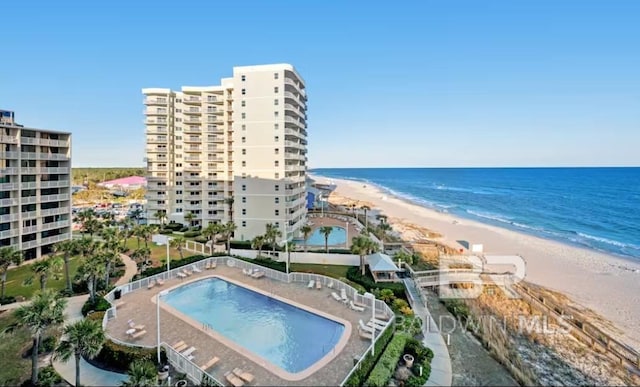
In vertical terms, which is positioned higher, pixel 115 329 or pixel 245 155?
pixel 245 155

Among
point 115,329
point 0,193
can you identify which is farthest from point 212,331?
point 0,193

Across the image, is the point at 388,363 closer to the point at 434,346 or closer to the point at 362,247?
the point at 434,346

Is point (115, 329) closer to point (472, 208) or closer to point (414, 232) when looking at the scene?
point (414, 232)

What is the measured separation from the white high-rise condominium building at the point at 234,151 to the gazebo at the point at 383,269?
1370 cm

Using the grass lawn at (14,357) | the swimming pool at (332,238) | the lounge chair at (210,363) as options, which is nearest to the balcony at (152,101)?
the swimming pool at (332,238)

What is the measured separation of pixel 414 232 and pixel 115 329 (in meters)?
41.7

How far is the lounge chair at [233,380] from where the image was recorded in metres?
14.2

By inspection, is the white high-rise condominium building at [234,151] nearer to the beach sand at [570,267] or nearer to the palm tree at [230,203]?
the palm tree at [230,203]

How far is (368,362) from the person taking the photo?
15.3 metres

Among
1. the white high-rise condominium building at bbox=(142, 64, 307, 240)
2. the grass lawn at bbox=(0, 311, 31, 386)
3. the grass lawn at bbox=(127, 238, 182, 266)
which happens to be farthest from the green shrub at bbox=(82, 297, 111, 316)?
the white high-rise condominium building at bbox=(142, 64, 307, 240)

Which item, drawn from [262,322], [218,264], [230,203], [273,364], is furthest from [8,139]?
[273,364]

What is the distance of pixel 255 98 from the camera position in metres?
40.5

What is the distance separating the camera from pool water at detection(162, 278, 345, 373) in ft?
57.2

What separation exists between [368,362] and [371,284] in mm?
10220
